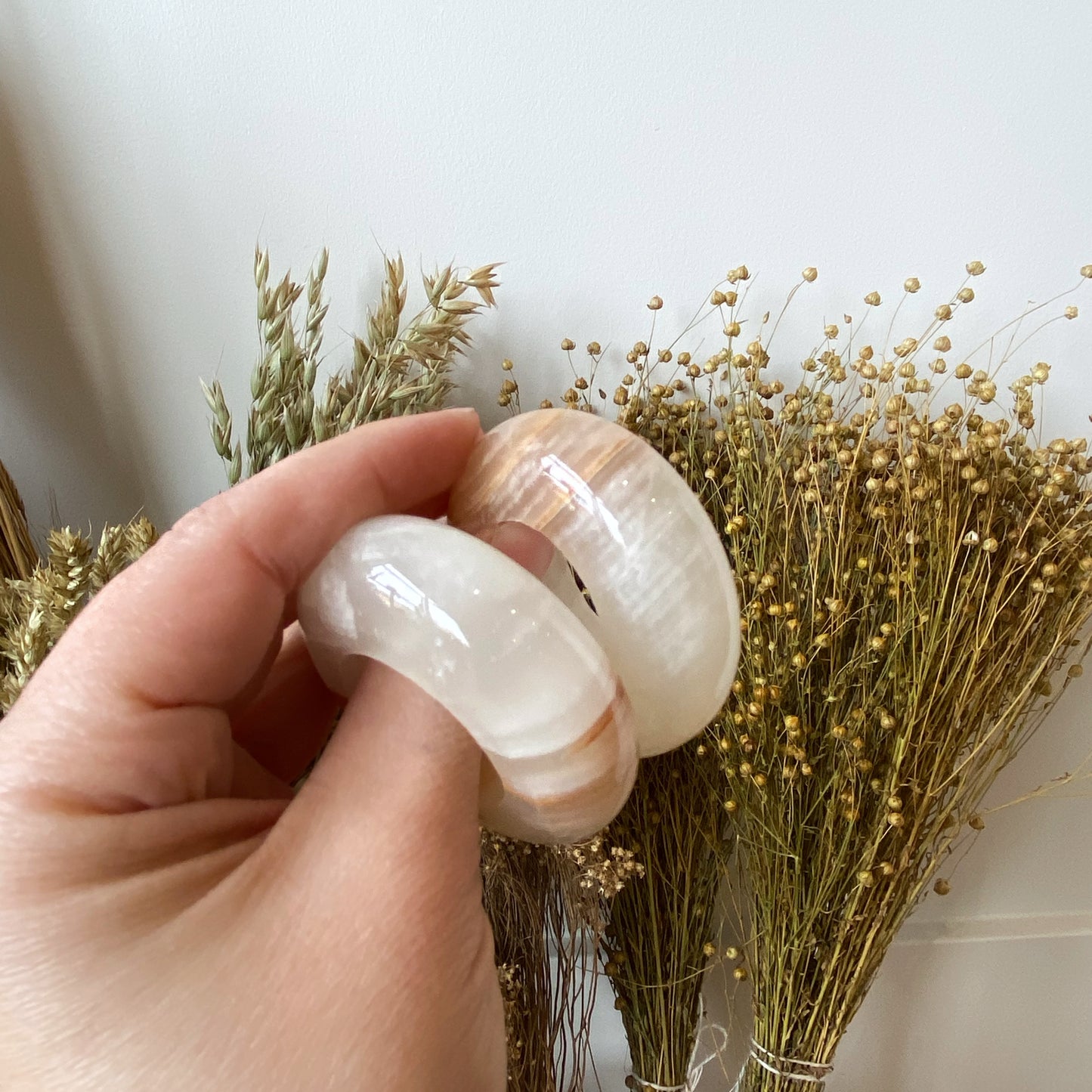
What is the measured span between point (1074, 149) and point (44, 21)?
0.71 meters

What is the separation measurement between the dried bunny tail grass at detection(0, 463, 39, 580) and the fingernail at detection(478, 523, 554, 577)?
0.37m

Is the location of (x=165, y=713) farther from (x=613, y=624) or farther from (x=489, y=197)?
(x=489, y=197)

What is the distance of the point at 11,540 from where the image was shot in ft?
1.63

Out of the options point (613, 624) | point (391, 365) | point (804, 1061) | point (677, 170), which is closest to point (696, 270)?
point (677, 170)

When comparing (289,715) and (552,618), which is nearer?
(552,618)

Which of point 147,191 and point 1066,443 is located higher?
point 147,191

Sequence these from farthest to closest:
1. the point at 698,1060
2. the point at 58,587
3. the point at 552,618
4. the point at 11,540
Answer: the point at 698,1060, the point at 11,540, the point at 58,587, the point at 552,618

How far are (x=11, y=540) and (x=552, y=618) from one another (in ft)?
1.47

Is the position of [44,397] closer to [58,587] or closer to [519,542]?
[58,587]

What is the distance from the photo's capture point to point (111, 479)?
62 cm

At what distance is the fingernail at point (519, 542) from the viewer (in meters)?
0.30

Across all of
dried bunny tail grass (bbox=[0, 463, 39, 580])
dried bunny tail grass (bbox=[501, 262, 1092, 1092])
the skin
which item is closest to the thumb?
the skin

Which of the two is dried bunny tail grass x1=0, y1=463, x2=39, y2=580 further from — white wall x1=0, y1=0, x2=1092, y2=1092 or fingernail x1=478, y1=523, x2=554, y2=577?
fingernail x1=478, y1=523, x2=554, y2=577

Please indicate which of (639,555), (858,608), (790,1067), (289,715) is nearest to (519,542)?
(639,555)
